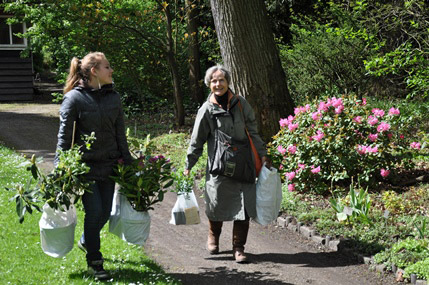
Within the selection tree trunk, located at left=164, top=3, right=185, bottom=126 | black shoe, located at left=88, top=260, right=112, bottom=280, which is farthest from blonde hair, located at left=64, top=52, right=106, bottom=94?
tree trunk, located at left=164, top=3, right=185, bottom=126

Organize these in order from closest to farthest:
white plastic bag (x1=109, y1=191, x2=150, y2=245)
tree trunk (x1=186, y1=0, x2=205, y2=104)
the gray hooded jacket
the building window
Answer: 1. the gray hooded jacket
2. white plastic bag (x1=109, y1=191, x2=150, y2=245)
3. tree trunk (x1=186, y1=0, x2=205, y2=104)
4. the building window

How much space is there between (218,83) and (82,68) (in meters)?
1.31

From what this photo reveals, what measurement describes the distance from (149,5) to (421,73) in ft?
29.2

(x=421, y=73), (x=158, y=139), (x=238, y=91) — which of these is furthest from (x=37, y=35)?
(x=421, y=73)

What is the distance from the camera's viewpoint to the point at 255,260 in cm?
555

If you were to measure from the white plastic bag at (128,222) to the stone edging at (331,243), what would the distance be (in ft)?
6.83

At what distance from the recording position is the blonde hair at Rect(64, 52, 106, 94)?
4.75m

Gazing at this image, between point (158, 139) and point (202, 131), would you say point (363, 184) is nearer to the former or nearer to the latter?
point (202, 131)

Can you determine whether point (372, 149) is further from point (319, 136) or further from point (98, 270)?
point (98, 270)

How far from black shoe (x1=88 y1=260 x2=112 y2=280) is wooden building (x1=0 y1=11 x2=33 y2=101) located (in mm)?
21535

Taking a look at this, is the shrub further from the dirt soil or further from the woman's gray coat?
the woman's gray coat

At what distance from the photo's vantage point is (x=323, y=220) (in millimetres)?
6324

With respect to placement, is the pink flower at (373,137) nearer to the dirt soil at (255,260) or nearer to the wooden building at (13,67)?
the dirt soil at (255,260)

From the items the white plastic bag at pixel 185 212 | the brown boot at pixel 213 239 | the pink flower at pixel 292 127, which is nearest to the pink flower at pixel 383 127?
the pink flower at pixel 292 127
